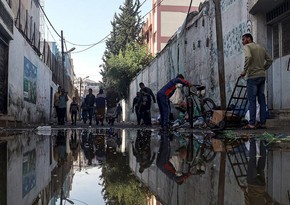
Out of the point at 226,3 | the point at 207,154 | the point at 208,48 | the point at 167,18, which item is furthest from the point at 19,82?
the point at 167,18

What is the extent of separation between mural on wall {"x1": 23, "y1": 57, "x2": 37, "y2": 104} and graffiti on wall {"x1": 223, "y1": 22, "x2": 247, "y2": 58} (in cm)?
873

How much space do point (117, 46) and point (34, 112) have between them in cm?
3504

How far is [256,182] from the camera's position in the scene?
3.33 m

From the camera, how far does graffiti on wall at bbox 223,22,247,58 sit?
11.5 metres

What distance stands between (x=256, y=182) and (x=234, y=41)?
924 centimetres

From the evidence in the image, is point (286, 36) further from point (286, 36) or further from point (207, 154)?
point (207, 154)

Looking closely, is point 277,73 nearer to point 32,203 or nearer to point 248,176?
point 248,176

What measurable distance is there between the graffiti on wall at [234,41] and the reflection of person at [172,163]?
6.48 meters

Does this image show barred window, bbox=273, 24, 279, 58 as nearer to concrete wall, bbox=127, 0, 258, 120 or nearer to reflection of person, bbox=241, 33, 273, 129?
concrete wall, bbox=127, 0, 258, 120

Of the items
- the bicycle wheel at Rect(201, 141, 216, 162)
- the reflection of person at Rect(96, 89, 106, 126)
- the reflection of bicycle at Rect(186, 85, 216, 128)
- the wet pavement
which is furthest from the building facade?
the wet pavement

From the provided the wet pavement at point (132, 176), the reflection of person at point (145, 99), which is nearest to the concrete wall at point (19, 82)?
the reflection of person at point (145, 99)

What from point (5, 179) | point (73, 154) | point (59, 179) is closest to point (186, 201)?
point (59, 179)

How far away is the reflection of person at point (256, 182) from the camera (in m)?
2.71

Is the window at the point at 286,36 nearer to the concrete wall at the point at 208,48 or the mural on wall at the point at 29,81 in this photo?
the concrete wall at the point at 208,48
